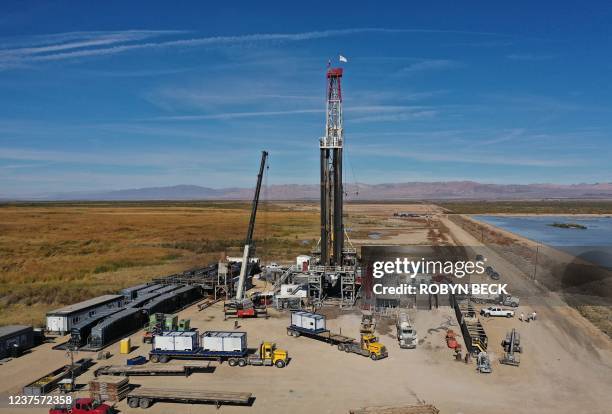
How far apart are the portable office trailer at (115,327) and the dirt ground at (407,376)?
76 centimetres

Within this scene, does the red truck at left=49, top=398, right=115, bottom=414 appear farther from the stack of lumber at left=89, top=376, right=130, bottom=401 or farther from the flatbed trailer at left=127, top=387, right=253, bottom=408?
the stack of lumber at left=89, top=376, right=130, bottom=401

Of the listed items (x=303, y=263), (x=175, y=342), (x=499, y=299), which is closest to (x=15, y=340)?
(x=175, y=342)

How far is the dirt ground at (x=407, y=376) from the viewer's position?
64.8 feet

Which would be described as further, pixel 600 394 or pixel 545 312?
pixel 545 312

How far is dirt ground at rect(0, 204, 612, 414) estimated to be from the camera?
19.8 metres

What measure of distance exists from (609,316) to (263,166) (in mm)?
31111

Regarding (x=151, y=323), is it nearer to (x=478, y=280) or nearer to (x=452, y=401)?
(x=452, y=401)

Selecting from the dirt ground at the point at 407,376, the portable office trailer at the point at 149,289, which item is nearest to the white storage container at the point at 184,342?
the dirt ground at the point at 407,376

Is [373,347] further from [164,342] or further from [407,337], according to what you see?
[164,342]

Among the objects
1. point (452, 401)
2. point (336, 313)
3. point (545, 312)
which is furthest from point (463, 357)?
point (545, 312)

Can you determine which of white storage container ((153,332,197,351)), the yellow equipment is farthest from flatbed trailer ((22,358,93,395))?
white storage container ((153,332,197,351))

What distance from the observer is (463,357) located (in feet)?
Answer: 84.2

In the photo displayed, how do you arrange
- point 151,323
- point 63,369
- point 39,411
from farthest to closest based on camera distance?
point 151,323
point 63,369
point 39,411

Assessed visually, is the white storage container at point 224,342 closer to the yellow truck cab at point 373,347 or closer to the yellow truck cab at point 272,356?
the yellow truck cab at point 272,356
